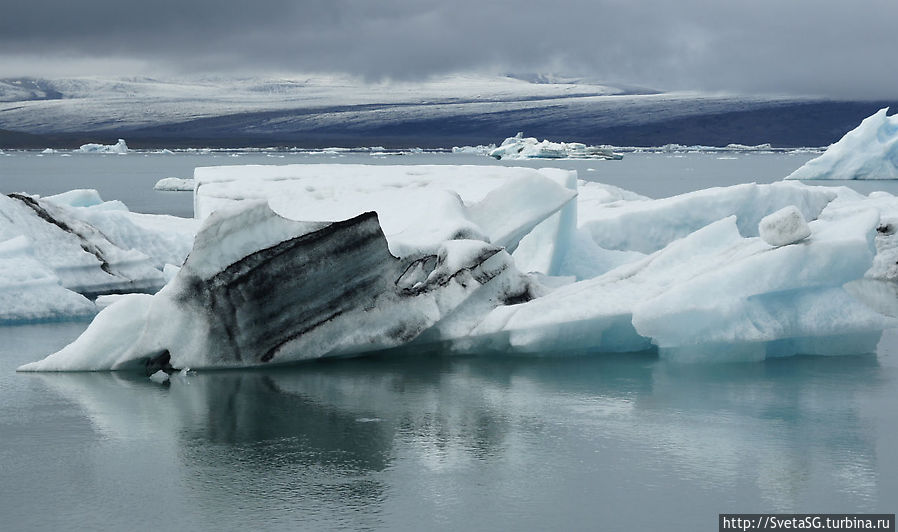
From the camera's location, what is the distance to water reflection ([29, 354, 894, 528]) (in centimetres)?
439

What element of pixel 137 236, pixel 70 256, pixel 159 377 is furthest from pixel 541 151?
pixel 159 377

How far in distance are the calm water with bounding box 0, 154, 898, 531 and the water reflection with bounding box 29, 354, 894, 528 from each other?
0.6 inches

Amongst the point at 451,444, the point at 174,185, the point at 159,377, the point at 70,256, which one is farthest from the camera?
the point at 174,185

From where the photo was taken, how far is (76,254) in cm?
967

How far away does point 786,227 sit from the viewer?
691 cm

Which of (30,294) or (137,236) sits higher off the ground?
(137,236)

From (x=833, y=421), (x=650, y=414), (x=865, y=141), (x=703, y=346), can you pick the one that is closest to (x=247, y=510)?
(x=650, y=414)

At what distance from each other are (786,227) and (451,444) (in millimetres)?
2927

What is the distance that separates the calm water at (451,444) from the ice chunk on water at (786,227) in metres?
0.82

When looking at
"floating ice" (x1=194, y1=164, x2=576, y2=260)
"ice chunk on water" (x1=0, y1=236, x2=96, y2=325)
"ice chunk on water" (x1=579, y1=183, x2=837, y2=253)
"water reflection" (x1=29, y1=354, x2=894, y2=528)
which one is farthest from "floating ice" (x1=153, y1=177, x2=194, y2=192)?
"water reflection" (x1=29, y1=354, x2=894, y2=528)

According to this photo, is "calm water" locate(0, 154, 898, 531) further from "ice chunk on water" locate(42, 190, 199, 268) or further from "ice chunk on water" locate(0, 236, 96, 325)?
"ice chunk on water" locate(42, 190, 199, 268)

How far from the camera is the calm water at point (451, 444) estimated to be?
4.25 m

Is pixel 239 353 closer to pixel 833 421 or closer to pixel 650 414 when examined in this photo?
pixel 650 414

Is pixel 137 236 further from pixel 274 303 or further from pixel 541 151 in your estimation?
pixel 541 151
